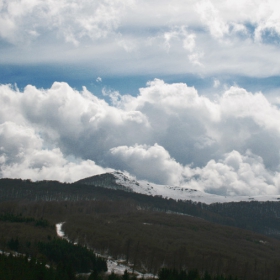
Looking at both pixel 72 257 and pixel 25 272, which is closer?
pixel 25 272

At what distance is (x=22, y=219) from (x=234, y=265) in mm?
107616

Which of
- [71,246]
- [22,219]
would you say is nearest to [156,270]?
[71,246]

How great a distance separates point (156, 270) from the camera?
15375cm

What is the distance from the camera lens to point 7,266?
101000 mm

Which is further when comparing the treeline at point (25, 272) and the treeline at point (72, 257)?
the treeline at point (72, 257)

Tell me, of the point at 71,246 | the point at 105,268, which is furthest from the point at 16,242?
the point at 105,268

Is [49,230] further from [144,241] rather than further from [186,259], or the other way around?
[186,259]

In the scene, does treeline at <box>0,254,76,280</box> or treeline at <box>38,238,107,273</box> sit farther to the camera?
treeline at <box>38,238,107,273</box>

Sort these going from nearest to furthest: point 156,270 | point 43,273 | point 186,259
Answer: point 43,273
point 156,270
point 186,259

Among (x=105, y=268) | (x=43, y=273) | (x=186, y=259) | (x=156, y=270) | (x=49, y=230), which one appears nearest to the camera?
(x=43, y=273)

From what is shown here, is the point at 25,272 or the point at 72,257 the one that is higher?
the point at 25,272

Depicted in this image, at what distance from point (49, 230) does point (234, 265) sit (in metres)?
90.2

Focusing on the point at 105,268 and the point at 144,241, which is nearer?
the point at 105,268

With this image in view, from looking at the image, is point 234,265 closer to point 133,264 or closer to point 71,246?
point 133,264
